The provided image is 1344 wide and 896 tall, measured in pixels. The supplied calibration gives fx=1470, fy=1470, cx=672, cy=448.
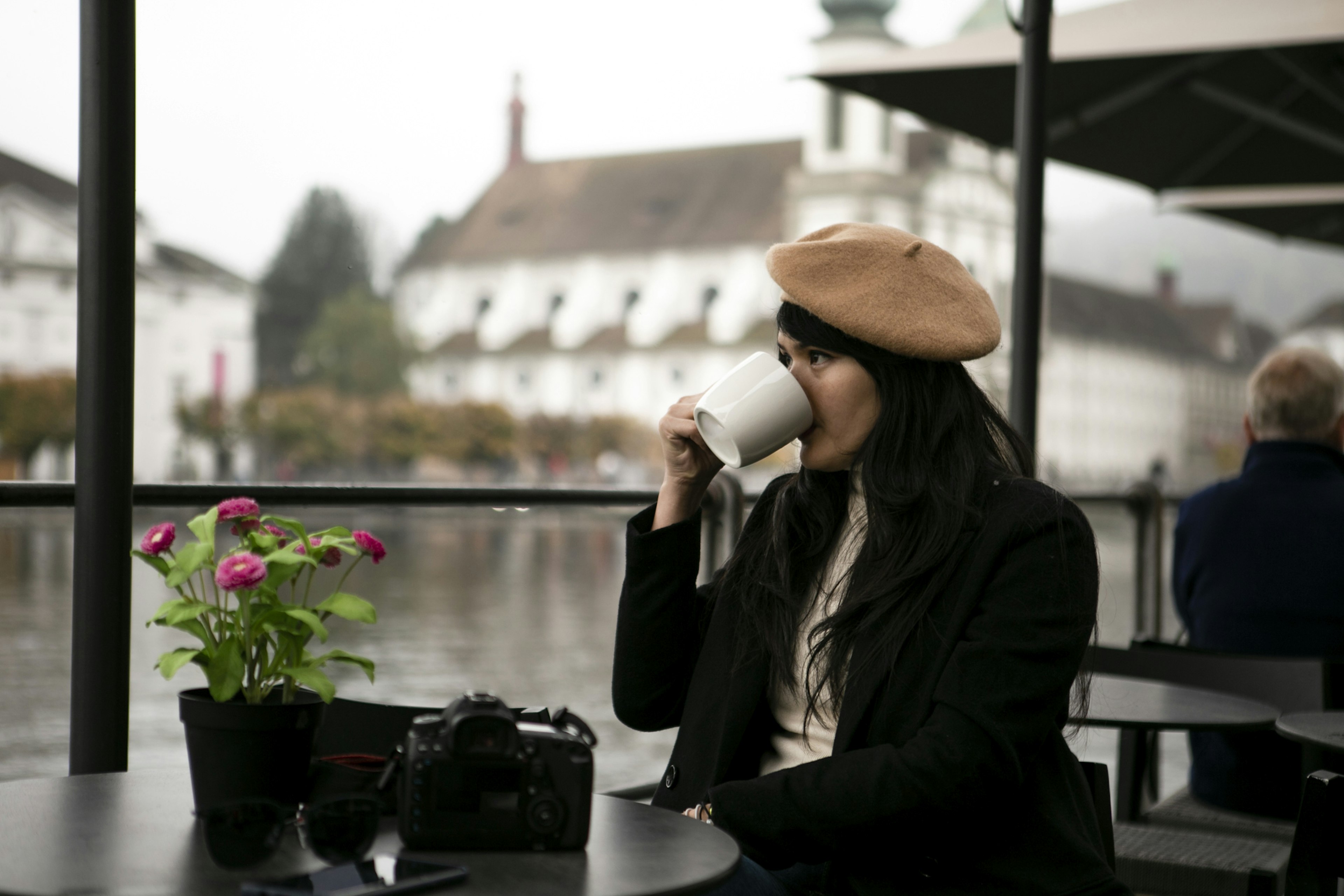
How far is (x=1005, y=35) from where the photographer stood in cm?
359

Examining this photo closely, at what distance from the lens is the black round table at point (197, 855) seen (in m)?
0.90

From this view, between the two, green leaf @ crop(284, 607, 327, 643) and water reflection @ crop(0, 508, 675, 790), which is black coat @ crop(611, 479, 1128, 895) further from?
water reflection @ crop(0, 508, 675, 790)

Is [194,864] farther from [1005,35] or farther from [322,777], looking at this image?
[1005,35]

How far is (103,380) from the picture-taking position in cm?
143

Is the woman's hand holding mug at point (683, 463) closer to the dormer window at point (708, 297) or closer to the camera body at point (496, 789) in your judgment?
the camera body at point (496, 789)

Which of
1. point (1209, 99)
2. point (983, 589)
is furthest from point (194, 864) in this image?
point (1209, 99)

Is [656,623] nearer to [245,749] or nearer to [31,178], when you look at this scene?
[245,749]

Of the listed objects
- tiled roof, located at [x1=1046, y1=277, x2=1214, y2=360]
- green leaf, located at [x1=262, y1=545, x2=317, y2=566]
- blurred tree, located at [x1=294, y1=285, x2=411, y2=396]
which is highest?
tiled roof, located at [x1=1046, y1=277, x2=1214, y2=360]

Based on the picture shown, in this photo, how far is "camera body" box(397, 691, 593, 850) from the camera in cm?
96

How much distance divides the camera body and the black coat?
0.87ft

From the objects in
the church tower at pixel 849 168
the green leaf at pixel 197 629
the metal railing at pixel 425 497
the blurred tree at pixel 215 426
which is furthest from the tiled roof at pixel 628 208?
the green leaf at pixel 197 629

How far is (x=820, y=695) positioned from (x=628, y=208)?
254ft

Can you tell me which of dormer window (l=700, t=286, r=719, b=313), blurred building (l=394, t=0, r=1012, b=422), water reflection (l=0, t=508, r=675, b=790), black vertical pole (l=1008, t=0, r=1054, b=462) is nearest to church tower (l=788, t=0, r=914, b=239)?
blurred building (l=394, t=0, r=1012, b=422)

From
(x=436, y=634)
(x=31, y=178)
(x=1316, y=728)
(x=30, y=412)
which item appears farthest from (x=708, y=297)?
(x=1316, y=728)
